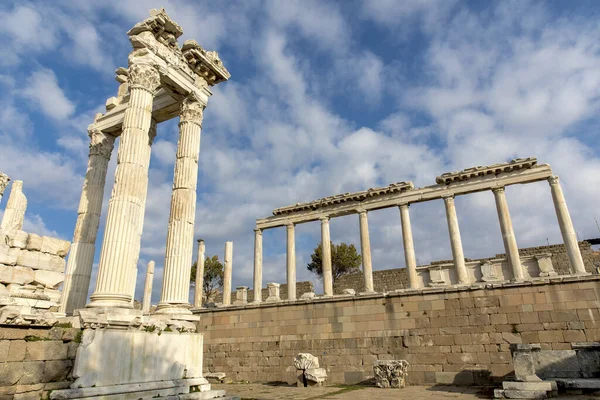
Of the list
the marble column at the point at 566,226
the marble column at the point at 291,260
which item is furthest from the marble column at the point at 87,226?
the marble column at the point at 566,226

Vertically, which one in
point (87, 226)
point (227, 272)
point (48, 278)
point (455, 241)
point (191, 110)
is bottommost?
point (48, 278)

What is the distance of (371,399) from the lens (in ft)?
32.1

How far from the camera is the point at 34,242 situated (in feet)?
33.9

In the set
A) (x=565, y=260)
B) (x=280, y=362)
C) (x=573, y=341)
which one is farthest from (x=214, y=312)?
(x=565, y=260)

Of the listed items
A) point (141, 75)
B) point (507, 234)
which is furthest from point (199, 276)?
point (507, 234)

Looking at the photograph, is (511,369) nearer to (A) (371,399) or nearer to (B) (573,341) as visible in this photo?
(B) (573,341)

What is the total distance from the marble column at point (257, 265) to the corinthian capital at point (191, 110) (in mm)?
15287

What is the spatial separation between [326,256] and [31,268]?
1701 centimetres

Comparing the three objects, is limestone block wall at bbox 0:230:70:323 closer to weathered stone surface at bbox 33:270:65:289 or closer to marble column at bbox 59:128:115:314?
weathered stone surface at bbox 33:270:65:289

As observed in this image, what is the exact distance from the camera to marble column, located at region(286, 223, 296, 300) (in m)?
24.3

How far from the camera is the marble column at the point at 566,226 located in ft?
60.5

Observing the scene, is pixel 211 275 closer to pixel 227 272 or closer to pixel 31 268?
pixel 227 272

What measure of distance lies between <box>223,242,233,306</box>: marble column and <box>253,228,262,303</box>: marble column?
184 cm

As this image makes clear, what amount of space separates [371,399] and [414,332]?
5653mm
